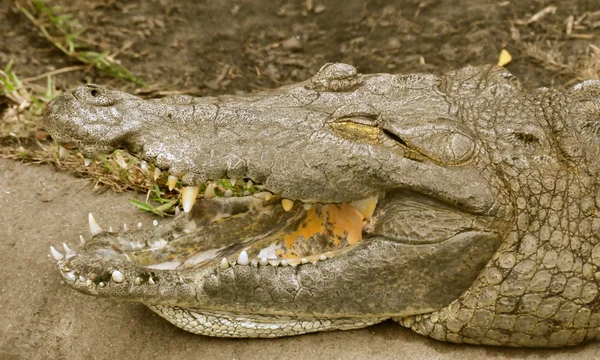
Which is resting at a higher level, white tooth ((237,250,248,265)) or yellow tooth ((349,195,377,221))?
yellow tooth ((349,195,377,221))

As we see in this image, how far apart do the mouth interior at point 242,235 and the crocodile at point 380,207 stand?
0.9 inches

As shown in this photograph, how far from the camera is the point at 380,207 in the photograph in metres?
3.10

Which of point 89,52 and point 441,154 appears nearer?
point 441,154

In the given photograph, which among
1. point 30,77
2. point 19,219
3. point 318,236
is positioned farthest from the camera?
point 30,77

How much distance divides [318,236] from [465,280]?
650mm

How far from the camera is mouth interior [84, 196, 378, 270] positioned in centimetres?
324

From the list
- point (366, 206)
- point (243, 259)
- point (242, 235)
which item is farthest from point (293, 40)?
point (243, 259)

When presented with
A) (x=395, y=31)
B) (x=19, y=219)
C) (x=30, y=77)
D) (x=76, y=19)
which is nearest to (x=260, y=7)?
(x=395, y=31)

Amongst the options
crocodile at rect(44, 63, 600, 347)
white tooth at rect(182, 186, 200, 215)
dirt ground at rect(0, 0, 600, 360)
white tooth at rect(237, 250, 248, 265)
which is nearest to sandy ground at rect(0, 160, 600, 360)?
crocodile at rect(44, 63, 600, 347)

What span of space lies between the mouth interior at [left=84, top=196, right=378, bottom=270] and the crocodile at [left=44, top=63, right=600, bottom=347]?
0.08 ft

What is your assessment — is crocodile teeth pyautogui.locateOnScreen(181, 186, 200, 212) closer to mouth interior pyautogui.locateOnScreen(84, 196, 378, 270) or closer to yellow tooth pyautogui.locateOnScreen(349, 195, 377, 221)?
mouth interior pyautogui.locateOnScreen(84, 196, 378, 270)

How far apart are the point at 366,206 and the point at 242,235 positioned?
1.89 ft

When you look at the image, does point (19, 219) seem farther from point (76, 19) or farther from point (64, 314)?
point (76, 19)

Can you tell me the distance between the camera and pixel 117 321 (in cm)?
340
